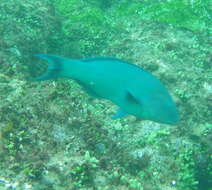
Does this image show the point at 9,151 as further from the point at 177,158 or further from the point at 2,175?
the point at 177,158

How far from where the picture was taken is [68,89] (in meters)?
4.86

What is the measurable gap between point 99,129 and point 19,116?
1154 millimetres

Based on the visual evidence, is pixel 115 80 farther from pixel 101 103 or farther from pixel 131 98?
pixel 101 103

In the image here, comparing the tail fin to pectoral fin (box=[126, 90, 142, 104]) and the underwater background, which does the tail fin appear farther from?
the underwater background

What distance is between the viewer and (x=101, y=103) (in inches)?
248

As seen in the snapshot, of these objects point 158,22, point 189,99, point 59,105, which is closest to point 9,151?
point 59,105

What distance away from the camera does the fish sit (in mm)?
2832

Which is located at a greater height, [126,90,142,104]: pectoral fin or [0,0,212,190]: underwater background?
[126,90,142,104]: pectoral fin

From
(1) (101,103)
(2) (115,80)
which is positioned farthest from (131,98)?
(1) (101,103)

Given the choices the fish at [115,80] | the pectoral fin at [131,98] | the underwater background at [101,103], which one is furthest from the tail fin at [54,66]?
the underwater background at [101,103]

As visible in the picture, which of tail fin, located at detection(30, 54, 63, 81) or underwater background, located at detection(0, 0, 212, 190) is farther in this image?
underwater background, located at detection(0, 0, 212, 190)

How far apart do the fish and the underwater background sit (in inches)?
50.6

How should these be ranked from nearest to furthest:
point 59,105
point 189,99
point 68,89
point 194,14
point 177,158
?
1. point 59,105
2. point 68,89
3. point 177,158
4. point 189,99
5. point 194,14

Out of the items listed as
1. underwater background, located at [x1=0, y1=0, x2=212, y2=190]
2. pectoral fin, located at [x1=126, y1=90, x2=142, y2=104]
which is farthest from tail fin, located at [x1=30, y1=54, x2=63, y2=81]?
underwater background, located at [x1=0, y1=0, x2=212, y2=190]
